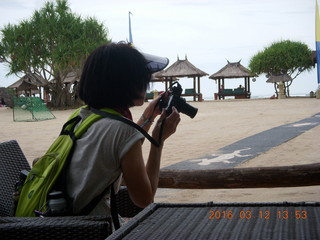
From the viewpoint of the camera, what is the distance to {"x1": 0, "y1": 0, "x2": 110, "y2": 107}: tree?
33125 millimetres

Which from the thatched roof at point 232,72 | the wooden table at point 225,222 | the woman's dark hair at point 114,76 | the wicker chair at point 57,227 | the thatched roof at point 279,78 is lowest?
the wicker chair at point 57,227

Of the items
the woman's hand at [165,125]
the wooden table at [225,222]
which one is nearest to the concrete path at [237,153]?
the woman's hand at [165,125]

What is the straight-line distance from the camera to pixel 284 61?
160ft

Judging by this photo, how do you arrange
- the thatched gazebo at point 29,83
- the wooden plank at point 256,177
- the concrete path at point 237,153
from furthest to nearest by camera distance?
1. the thatched gazebo at point 29,83
2. the concrete path at point 237,153
3. the wooden plank at point 256,177

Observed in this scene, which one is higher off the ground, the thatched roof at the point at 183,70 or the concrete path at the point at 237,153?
the thatched roof at the point at 183,70

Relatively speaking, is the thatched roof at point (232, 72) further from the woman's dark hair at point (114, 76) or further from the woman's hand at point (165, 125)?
the woman's dark hair at point (114, 76)

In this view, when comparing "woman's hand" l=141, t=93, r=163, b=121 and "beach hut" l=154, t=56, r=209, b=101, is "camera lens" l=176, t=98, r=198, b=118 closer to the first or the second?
"woman's hand" l=141, t=93, r=163, b=121

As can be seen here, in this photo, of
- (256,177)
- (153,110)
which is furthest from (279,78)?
(153,110)

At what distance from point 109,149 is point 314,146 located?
7.78 metres

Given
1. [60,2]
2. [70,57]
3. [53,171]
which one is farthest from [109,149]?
[60,2]

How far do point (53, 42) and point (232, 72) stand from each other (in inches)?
823

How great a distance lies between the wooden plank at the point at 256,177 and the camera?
131 inches

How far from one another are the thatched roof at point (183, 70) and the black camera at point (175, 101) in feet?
141

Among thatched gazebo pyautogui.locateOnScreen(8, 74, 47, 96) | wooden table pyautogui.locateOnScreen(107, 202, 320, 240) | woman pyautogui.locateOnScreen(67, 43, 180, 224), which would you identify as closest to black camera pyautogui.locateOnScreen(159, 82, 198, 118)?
woman pyautogui.locateOnScreen(67, 43, 180, 224)
